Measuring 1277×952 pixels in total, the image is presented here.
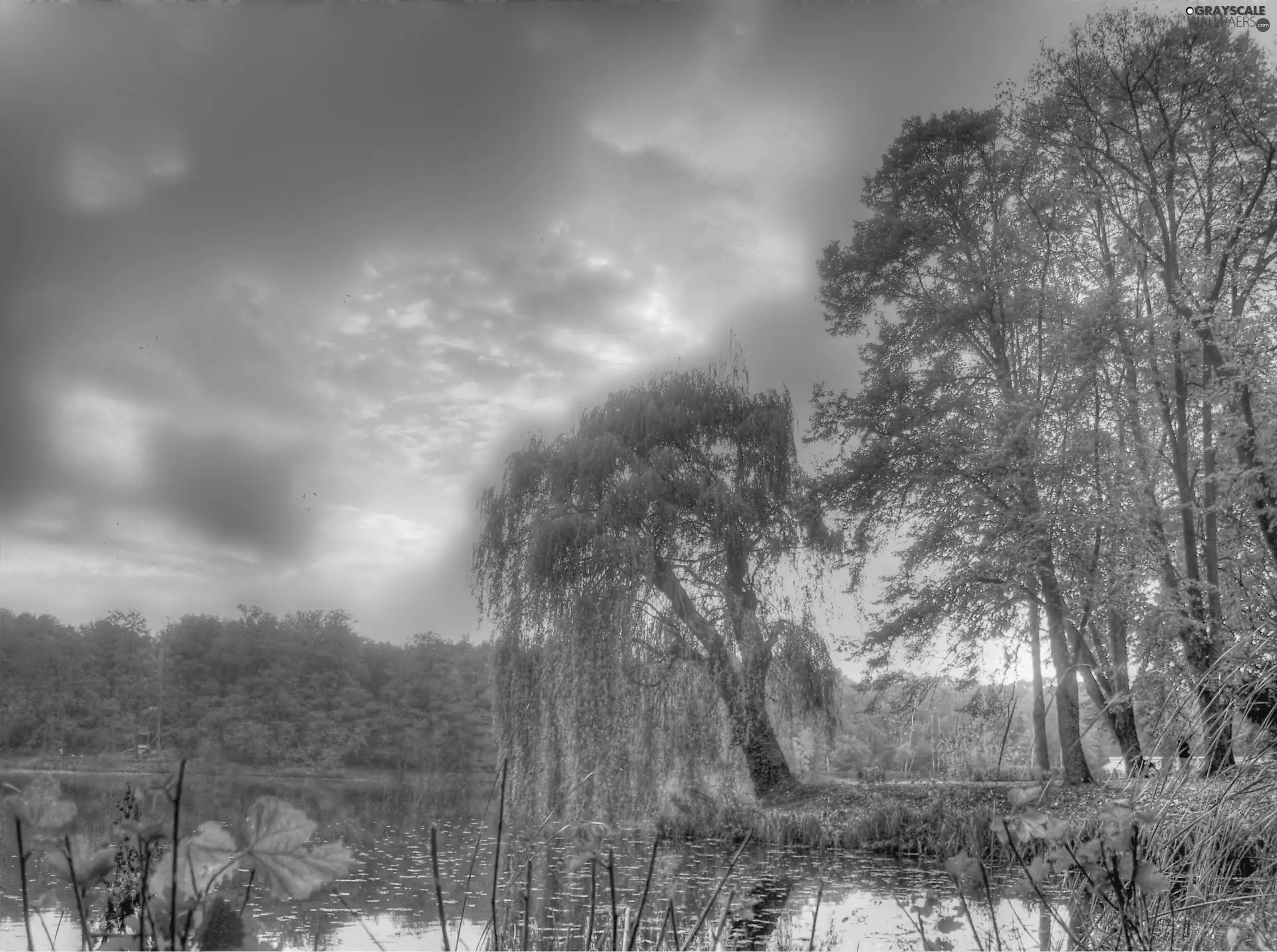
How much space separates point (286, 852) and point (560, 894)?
4.04 metres

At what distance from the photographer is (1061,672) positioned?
695 cm

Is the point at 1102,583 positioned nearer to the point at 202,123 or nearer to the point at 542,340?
the point at 542,340

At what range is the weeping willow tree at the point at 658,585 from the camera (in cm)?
739

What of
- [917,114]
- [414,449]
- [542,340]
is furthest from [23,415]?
[917,114]

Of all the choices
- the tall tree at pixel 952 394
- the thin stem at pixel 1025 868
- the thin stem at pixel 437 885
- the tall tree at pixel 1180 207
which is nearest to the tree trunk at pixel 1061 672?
the tall tree at pixel 952 394

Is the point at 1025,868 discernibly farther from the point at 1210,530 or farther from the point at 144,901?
the point at 1210,530

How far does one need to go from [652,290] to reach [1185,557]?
5.14 meters

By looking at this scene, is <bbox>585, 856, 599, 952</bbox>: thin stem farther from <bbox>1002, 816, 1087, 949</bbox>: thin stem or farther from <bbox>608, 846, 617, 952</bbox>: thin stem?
<bbox>1002, 816, 1087, 949</bbox>: thin stem

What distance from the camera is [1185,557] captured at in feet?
19.7

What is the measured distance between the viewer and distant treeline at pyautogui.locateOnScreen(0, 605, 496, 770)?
44.3ft

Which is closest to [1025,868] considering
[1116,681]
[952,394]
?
[1116,681]

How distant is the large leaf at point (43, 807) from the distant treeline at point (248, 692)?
506 inches

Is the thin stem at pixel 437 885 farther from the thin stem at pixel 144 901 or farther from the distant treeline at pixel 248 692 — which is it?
the distant treeline at pixel 248 692

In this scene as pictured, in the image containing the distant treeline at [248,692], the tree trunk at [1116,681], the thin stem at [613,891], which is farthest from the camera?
the distant treeline at [248,692]
